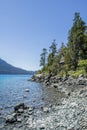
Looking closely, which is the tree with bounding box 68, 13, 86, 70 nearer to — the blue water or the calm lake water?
the blue water

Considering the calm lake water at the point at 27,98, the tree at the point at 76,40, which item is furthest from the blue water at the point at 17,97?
the tree at the point at 76,40

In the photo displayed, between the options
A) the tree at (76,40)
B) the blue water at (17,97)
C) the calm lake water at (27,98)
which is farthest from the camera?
the tree at (76,40)

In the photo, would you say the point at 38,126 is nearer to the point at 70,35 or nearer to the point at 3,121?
the point at 3,121

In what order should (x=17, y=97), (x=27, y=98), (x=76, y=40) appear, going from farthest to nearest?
(x=76, y=40)
(x=17, y=97)
(x=27, y=98)

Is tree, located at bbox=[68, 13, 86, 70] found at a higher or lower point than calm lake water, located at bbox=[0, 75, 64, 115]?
higher

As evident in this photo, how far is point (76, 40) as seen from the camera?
86562 mm

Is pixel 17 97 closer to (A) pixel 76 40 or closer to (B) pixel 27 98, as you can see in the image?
(B) pixel 27 98

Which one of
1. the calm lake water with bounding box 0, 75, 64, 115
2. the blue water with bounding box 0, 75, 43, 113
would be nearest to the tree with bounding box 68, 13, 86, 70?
the blue water with bounding box 0, 75, 43, 113

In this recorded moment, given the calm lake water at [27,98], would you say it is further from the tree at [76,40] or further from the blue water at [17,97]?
the tree at [76,40]

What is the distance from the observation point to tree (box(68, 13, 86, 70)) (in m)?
85.3

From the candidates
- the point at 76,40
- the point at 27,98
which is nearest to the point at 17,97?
the point at 27,98

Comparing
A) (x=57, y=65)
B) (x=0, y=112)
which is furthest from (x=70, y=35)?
(x=0, y=112)

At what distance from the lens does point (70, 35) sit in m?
93.2

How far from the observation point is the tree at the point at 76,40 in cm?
8531
